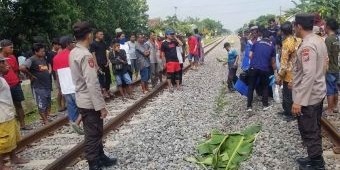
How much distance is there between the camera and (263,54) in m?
9.57

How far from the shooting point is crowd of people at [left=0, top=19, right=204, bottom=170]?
575cm

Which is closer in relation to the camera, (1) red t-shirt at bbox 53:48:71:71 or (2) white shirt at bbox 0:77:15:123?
(2) white shirt at bbox 0:77:15:123

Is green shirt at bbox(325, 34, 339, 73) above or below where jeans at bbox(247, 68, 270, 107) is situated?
above

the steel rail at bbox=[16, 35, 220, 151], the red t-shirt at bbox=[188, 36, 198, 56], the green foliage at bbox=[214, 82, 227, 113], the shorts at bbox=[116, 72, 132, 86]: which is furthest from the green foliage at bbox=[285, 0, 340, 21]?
the steel rail at bbox=[16, 35, 220, 151]

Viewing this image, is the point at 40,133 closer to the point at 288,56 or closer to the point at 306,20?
the point at 288,56

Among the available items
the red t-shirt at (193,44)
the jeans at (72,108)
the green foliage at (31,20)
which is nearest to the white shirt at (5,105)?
the jeans at (72,108)

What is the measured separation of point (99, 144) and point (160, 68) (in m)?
8.90

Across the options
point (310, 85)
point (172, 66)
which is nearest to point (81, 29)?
point (310, 85)

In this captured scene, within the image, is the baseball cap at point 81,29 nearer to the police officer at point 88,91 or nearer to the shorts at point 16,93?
the police officer at point 88,91

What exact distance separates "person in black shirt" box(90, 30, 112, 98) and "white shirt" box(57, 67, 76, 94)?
256 cm

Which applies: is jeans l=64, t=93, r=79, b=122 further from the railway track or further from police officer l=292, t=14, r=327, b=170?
police officer l=292, t=14, r=327, b=170

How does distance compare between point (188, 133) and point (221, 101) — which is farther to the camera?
point (221, 101)

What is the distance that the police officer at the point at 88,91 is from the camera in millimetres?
5652

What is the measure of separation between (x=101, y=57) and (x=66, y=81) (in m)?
3.33
